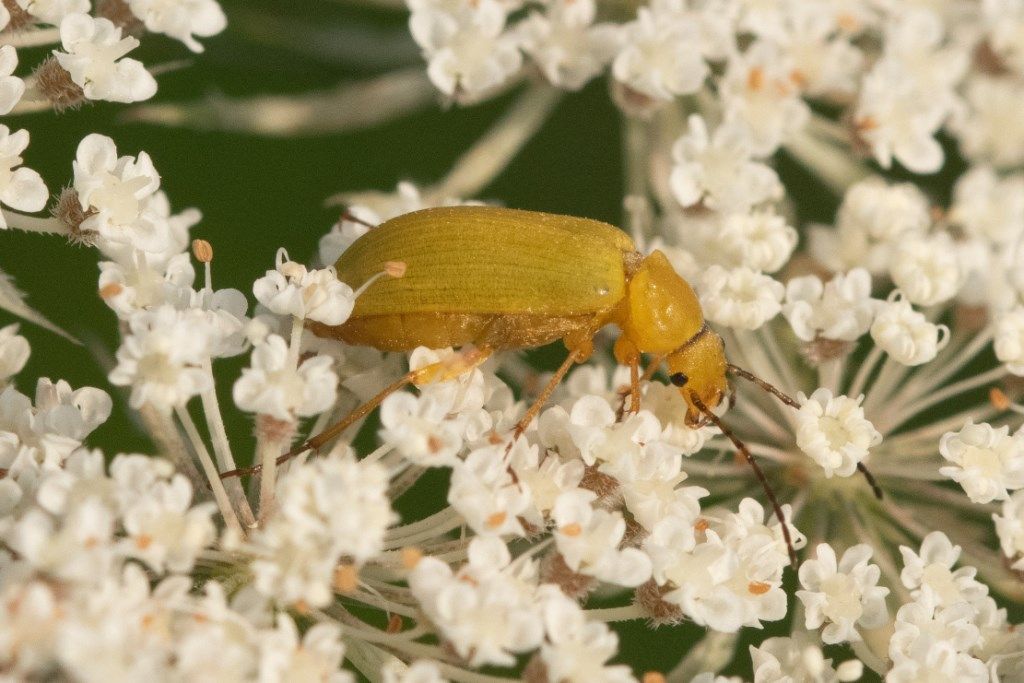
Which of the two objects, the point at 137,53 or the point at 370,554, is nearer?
the point at 370,554

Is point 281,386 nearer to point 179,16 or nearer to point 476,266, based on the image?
point 476,266

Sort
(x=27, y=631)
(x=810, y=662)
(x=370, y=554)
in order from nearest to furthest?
(x=27, y=631) < (x=370, y=554) < (x=810, y=662)

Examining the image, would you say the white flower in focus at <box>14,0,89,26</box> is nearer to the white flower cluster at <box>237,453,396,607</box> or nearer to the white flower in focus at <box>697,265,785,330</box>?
the white flower cluster at <box>237,453,396,607</box>

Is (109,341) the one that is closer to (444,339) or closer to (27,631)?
(444,339)

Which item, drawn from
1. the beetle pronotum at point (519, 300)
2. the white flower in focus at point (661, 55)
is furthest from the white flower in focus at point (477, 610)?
the white flower in focus at point (661, 55)

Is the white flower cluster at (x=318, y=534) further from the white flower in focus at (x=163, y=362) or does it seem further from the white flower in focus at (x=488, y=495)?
the white flower in focus at (x=163, y=362)

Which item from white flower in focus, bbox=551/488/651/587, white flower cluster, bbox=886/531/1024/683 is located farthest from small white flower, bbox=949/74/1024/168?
white flower in focus, bbox=551/488/651/587

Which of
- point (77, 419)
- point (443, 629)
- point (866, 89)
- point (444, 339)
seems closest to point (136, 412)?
point (77, 419)
